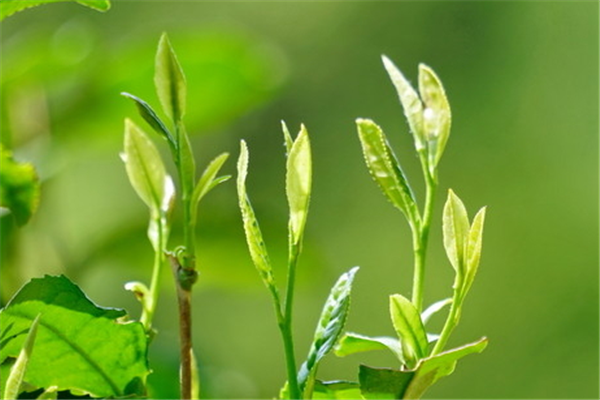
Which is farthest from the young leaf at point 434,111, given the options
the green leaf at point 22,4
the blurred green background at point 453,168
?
the blurred green background at point 453,168

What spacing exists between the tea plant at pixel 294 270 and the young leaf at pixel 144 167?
0.06 meters

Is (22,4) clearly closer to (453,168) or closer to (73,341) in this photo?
(73,341)

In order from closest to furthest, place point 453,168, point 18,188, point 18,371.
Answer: point 18,371
point 18,188
point 453,168

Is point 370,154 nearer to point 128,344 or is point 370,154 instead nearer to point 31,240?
point 128,344

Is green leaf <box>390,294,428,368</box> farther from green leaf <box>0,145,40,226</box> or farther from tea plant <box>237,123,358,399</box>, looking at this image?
green leaf <box>0,145,40,226</box>

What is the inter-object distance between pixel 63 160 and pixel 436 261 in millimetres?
3328

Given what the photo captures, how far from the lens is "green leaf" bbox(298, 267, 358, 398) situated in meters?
0.29

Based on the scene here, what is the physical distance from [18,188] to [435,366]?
243 millimetres

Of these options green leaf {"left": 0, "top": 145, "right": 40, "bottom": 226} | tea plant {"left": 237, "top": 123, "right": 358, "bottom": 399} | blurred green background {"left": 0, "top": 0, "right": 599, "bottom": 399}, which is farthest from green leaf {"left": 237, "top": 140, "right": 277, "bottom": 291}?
blurred green background {"left": 0, "top": 0, "right": 599, "bottom": 399}

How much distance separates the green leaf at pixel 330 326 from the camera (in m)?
0.29

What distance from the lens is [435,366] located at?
28cm

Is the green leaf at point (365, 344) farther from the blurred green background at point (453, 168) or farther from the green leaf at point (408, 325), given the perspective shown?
the blurred green background at point (453, 168)

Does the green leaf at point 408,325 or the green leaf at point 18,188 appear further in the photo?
the green leaf at point 18,188

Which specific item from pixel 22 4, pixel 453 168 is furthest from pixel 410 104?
pixel 453 168
